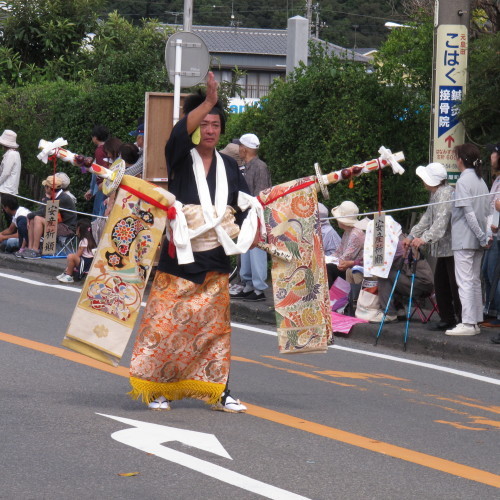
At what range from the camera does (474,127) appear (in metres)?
11.4

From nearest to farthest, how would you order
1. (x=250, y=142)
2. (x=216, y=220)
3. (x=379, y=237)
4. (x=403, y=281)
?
1. (x=216, y=220)
2. (x=379, y=237)
3. (x=403, y=281)
4. (x=250, y=142)

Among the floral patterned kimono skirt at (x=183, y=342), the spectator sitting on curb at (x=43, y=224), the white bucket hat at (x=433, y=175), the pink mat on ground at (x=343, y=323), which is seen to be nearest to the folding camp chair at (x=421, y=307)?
the pink mat on ground at (x=343, y=323)

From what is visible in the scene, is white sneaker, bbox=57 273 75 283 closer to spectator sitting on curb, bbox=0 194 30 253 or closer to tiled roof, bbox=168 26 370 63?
spectator sitting on curb, bbox=0 194 30 253

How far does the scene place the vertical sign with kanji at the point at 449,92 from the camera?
10938mm

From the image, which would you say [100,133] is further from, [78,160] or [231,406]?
[231,406]

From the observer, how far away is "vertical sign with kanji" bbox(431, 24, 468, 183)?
431 inches

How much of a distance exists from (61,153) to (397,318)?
16.0 feet

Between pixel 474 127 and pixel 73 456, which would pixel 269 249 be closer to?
pixel 73 456

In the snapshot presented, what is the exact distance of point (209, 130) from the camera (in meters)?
6.66

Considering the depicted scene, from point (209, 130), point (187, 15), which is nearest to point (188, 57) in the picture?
point (187, 15)

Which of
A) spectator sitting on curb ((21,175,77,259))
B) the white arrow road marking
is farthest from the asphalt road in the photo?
spectator sitting on curb ((21,175,77,259))

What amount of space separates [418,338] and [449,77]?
270 centimetres

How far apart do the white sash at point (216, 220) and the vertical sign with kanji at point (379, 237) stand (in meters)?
2.83

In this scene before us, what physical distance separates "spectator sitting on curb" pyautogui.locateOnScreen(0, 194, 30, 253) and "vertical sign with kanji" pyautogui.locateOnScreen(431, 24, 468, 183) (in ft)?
24.9
